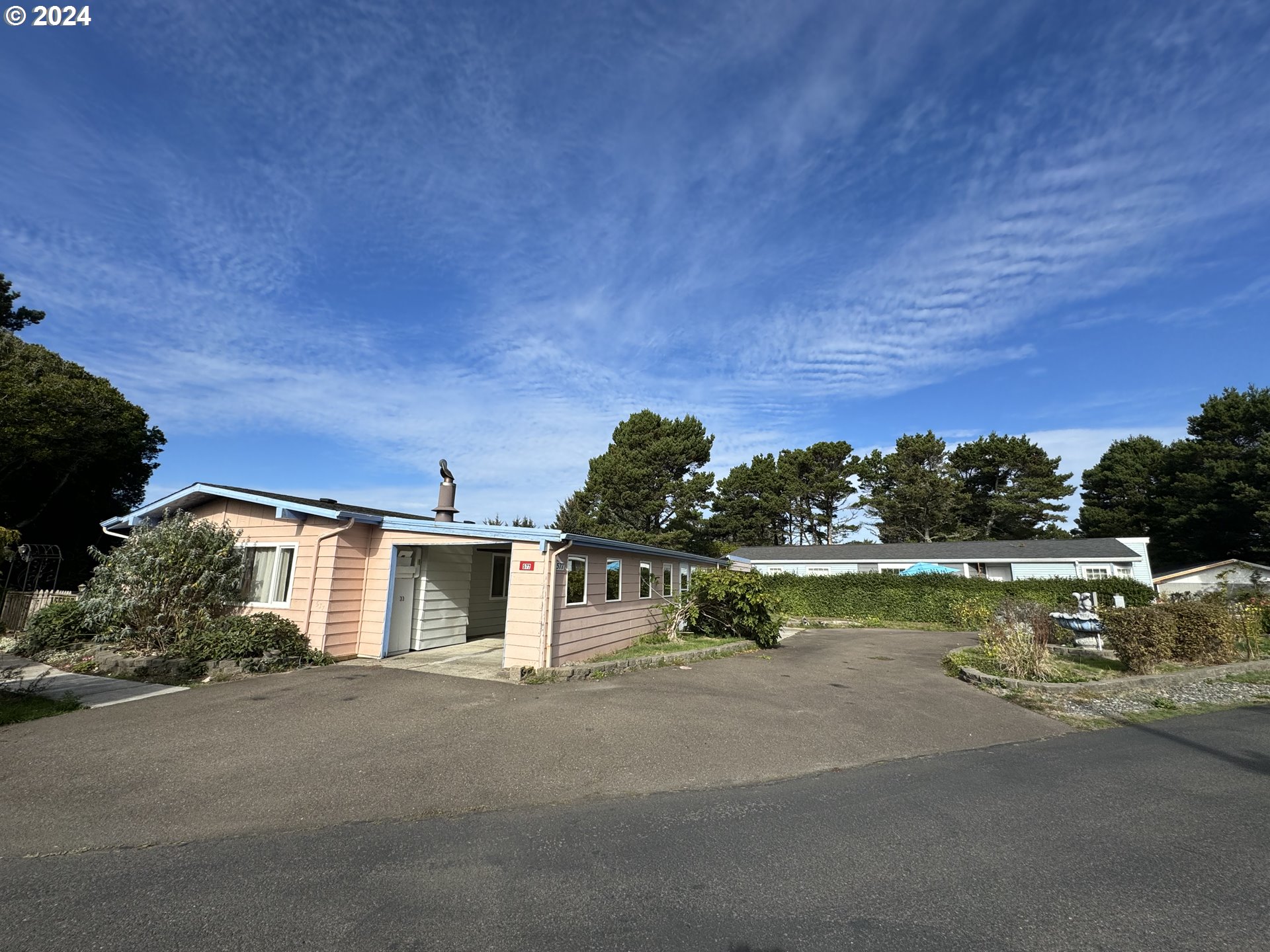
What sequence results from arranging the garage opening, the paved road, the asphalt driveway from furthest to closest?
the garage opening < the asphalt driveway < the paved road

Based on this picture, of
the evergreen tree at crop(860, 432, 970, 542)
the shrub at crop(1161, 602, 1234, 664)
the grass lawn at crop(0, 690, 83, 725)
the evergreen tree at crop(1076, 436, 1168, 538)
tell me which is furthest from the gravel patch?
the evergreen tree at crop(1076, 436, 1168, 538)

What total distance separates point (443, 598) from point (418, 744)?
7756mm

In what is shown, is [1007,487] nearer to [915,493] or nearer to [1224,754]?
[915,493]

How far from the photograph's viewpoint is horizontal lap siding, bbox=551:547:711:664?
36.2ft

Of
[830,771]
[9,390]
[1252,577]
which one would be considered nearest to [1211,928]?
[830,771]

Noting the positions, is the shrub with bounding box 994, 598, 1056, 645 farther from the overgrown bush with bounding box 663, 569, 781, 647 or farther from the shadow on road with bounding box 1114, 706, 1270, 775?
the overgrown bush with bounding box 663, 569, 781, 647

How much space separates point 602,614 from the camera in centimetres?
1272

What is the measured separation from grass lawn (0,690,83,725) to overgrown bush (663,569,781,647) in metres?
11.6

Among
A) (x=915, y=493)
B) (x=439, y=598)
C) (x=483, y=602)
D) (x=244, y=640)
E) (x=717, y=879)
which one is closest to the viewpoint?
(x=717, y=879)

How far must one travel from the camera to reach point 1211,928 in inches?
119

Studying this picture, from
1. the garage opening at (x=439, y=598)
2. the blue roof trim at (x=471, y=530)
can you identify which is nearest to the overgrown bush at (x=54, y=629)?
the garage opening at (x=439, y=598)

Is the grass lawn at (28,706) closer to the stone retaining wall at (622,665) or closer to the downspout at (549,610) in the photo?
the stone retaining wall at (622,665)

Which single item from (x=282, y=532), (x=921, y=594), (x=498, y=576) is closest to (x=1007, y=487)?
(x=921, y=594)

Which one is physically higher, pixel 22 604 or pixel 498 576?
pixel 498 576
